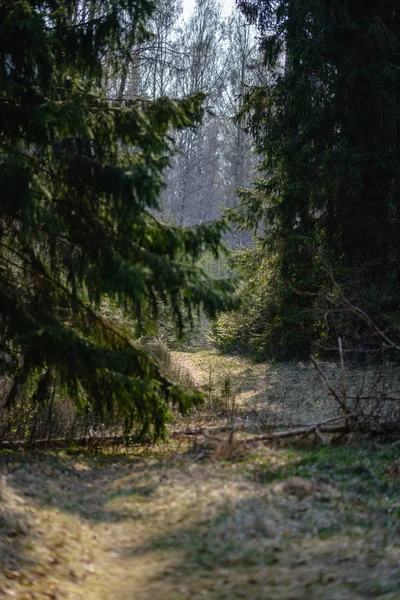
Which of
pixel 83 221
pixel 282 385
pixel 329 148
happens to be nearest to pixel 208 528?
pixel 83 221

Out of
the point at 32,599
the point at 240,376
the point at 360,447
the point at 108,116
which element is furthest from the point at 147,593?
the point at 240,376

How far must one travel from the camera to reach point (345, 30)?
615 inches

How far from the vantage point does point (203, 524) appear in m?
5.27

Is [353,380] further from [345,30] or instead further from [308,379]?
[345,30]

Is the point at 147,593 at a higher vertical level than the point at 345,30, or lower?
lower

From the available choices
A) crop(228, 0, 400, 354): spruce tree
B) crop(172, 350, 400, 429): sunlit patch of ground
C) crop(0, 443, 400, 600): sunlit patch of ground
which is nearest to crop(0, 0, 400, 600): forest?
crop(0, 443, 400, 600): sunlit patch of ground

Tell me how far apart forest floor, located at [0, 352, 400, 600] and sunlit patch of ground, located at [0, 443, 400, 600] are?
1 centimetres

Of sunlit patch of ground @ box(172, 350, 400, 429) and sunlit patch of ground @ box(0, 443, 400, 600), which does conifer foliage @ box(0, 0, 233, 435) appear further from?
sunlit patch of ground @ box(172, 350, 400, 429)

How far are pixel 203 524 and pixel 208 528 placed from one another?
0.10 metres

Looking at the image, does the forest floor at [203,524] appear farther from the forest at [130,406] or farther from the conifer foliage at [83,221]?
the conifer foliage at [83,221]

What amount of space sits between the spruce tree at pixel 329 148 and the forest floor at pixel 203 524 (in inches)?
327

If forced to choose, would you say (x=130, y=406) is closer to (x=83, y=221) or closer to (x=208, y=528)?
(x=83, y=221)

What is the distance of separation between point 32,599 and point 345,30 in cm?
1517

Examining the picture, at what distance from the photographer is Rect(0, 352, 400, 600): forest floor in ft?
13.9
